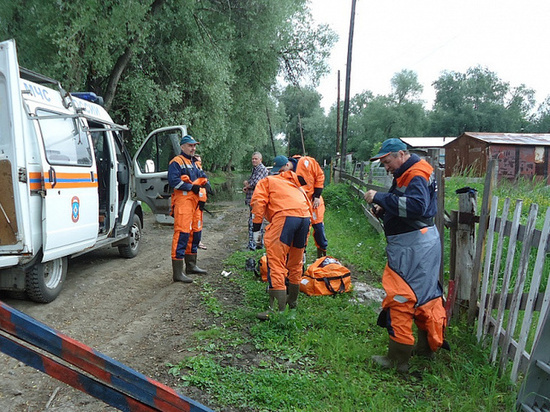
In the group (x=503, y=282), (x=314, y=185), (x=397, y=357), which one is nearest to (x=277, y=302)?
(x=397, y=357)

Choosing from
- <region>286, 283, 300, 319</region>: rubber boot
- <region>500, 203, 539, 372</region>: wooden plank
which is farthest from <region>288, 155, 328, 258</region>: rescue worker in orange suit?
<region>500, 203, 539, 372</region>: wooden plank

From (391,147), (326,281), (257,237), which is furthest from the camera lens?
(257,237)

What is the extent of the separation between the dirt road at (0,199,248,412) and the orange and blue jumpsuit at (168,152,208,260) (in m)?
0.61

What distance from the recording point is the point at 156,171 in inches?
312

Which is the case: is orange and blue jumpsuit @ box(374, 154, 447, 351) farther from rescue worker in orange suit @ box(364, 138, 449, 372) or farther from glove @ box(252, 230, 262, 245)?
glove @ box(252, 230, 262, 245)

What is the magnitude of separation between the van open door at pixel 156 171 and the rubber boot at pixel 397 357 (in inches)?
213

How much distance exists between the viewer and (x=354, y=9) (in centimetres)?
1772

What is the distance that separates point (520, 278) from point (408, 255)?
2.66 ft

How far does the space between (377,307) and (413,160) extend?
2.25 meters

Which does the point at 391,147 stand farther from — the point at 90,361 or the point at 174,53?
the point at 174,53

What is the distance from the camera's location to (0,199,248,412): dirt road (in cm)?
297

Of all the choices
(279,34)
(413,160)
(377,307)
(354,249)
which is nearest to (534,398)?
(413,160)

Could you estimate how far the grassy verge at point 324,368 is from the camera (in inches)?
116

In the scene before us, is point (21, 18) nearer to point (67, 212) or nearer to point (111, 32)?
point (111, 32)
